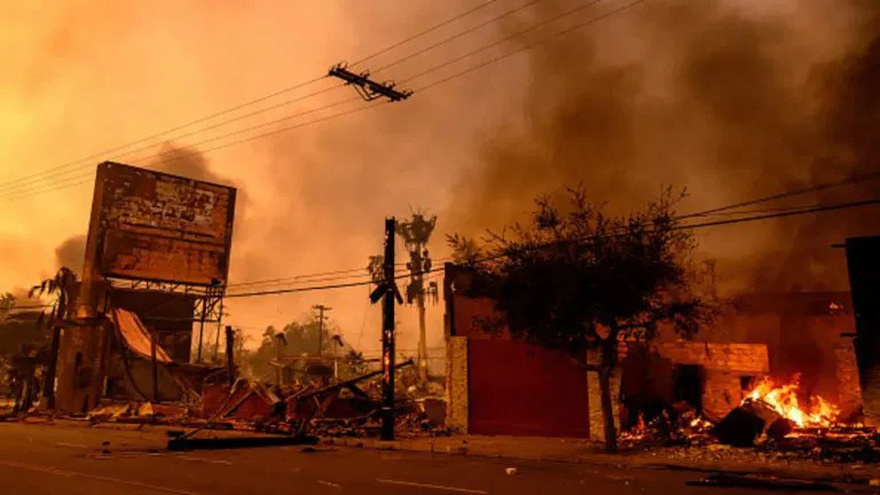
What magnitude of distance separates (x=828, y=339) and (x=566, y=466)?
25.9 m

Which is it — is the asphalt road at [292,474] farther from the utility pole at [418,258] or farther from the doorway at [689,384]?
the utility pole at [418,258]

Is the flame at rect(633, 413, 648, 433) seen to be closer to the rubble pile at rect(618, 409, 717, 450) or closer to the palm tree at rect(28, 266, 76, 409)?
the rubble pile at rect(618, 409, 717, 450)

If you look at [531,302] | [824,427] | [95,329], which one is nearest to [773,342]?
[824,427]

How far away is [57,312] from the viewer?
112 feet

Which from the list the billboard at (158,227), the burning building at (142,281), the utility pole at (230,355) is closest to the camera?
the utility pole at (230,355)

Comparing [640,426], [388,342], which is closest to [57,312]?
[388,342]

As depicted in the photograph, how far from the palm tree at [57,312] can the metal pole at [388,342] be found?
22.5 m

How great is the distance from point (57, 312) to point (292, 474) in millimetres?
28747

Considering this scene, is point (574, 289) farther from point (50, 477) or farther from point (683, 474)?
point (50, 477)

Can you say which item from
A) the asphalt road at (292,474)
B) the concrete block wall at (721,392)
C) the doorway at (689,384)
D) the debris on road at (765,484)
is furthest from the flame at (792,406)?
the asphalt road at (292,474)

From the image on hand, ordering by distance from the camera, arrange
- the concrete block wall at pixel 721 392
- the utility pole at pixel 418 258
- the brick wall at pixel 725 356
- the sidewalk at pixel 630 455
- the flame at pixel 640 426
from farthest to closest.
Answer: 1. the utility pole at pixel 418 258
2. the brick wall at pixel 725 356
3. the concrete block wall at pixel 721 392
4. the flame at pixel 640 426
5. the sidewalk at pixel 630 455

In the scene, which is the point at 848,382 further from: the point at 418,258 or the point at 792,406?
the point at 418,258


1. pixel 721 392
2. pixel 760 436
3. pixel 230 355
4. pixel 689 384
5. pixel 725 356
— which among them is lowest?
pixel 760 436

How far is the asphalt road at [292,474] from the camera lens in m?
9.75
